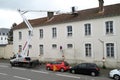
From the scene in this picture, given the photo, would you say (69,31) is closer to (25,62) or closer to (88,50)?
(88,50)

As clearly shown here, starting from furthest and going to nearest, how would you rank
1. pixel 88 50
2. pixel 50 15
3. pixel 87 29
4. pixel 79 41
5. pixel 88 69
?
pixel 50 15 → pixel 79 41 → pixel 87 29 → pixel 88 50 → pixel 88 69

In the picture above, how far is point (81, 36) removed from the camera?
138 feet

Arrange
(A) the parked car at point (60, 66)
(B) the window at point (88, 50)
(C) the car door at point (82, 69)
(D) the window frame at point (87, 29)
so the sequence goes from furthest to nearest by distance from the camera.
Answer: (D) the window frame at point (87, 29)
(B) the window at point (88, 50)
(A) the parked car at point (60, 66)
(C) the car door at point (82, 69)

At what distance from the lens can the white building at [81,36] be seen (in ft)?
124

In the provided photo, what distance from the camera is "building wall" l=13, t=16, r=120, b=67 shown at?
37562 mm

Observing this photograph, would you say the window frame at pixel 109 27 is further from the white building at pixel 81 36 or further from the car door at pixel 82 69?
the car door at pixel 82 69

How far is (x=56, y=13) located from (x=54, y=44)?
19.0ft

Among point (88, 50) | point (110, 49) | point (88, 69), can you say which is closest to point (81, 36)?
point (88, 50)

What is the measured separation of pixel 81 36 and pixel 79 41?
87cm

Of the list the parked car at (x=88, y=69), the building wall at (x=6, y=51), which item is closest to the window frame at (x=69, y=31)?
the parked car at (x=88, y=69)

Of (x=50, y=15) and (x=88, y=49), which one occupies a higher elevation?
(x=50, y=15)

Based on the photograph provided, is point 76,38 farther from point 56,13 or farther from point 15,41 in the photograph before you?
point 15,41

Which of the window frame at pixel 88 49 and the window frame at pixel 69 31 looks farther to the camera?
the window frame at pixel 69 31

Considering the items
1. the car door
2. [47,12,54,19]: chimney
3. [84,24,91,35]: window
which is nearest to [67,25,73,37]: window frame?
[84,24,91,35]: window
